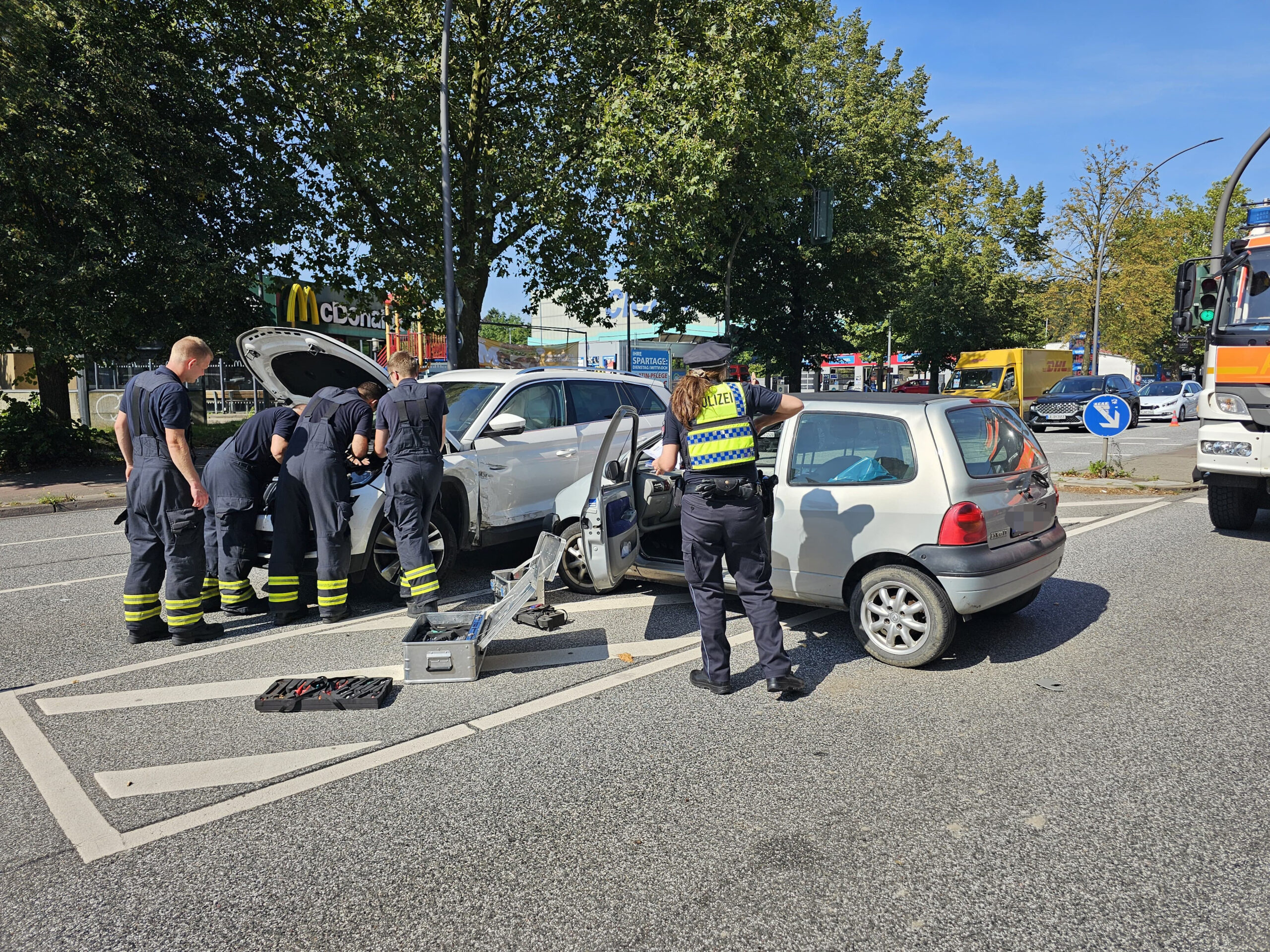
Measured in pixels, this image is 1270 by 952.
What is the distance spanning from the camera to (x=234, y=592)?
5969 mm

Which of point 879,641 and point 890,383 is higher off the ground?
point 890,383

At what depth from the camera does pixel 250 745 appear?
152 inches

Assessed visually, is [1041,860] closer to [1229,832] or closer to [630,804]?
[1229,832]

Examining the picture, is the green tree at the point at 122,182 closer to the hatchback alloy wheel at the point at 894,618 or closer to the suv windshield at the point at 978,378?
the hatchback alloy wheel at the point at 894,618

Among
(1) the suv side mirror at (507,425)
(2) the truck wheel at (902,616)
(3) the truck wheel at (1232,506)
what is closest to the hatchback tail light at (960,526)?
(2) the truck wheel at (902,616)

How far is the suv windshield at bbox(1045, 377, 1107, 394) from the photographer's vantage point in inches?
984

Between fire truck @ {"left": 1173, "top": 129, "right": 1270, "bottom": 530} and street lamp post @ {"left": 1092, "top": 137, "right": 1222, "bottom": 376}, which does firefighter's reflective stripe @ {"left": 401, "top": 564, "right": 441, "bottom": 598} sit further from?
street lamp post @ {"left": 1092, "top": 137, "right": 1222, "bottom": 376}

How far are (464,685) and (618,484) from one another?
1648 millimetres

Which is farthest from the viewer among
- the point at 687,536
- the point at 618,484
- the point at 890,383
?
the point at 890,383

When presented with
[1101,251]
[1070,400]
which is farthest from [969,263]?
[1070,400]

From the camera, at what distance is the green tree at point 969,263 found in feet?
119

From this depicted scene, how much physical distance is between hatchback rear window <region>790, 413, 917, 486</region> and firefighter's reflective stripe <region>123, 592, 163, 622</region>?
4.20 m

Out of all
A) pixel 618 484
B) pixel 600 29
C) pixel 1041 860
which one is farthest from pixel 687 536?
pixel 600 29

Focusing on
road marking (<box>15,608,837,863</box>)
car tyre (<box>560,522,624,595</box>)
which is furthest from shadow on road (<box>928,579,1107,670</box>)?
car tyre (<box>560,522,624,595</box>)
